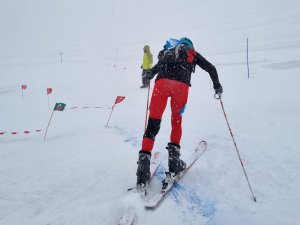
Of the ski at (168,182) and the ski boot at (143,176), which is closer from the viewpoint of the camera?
the ski at (168,182)

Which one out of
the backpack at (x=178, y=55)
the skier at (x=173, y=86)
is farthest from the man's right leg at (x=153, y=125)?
the backpack at (x=178, y=55)

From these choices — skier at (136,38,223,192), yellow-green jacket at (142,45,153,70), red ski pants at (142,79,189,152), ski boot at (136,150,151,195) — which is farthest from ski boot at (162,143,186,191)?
yellow-green jacket at (142,45,153,70)

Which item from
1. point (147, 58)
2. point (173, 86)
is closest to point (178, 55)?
point (173, 86)

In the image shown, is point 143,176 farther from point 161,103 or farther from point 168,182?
point 161,103

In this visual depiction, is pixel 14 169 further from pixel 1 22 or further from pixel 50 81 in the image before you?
pixel 1 22

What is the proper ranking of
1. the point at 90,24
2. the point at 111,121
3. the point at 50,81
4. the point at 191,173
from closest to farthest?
the point at 191,173 → the point at 111,121 → the point at 50,81 → the point at 90,24

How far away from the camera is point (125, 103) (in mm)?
10227

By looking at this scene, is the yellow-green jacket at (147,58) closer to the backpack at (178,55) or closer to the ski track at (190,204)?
the backpack at (178,55)

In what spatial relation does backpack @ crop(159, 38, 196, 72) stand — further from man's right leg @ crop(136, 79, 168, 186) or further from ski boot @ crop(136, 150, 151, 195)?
ski boot @ crop(136, 150, 151, 195)

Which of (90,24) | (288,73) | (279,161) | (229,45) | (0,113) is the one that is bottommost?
(0,113)

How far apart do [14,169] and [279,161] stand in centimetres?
452

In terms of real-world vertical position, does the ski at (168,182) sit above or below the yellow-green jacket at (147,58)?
below

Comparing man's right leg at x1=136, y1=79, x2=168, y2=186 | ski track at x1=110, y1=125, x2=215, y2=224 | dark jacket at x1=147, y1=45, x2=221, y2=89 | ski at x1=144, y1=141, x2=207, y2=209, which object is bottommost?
ski track at x1=110, y1=125, x2=215, y2=224

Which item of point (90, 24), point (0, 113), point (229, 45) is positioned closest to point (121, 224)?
point (0, 113)
